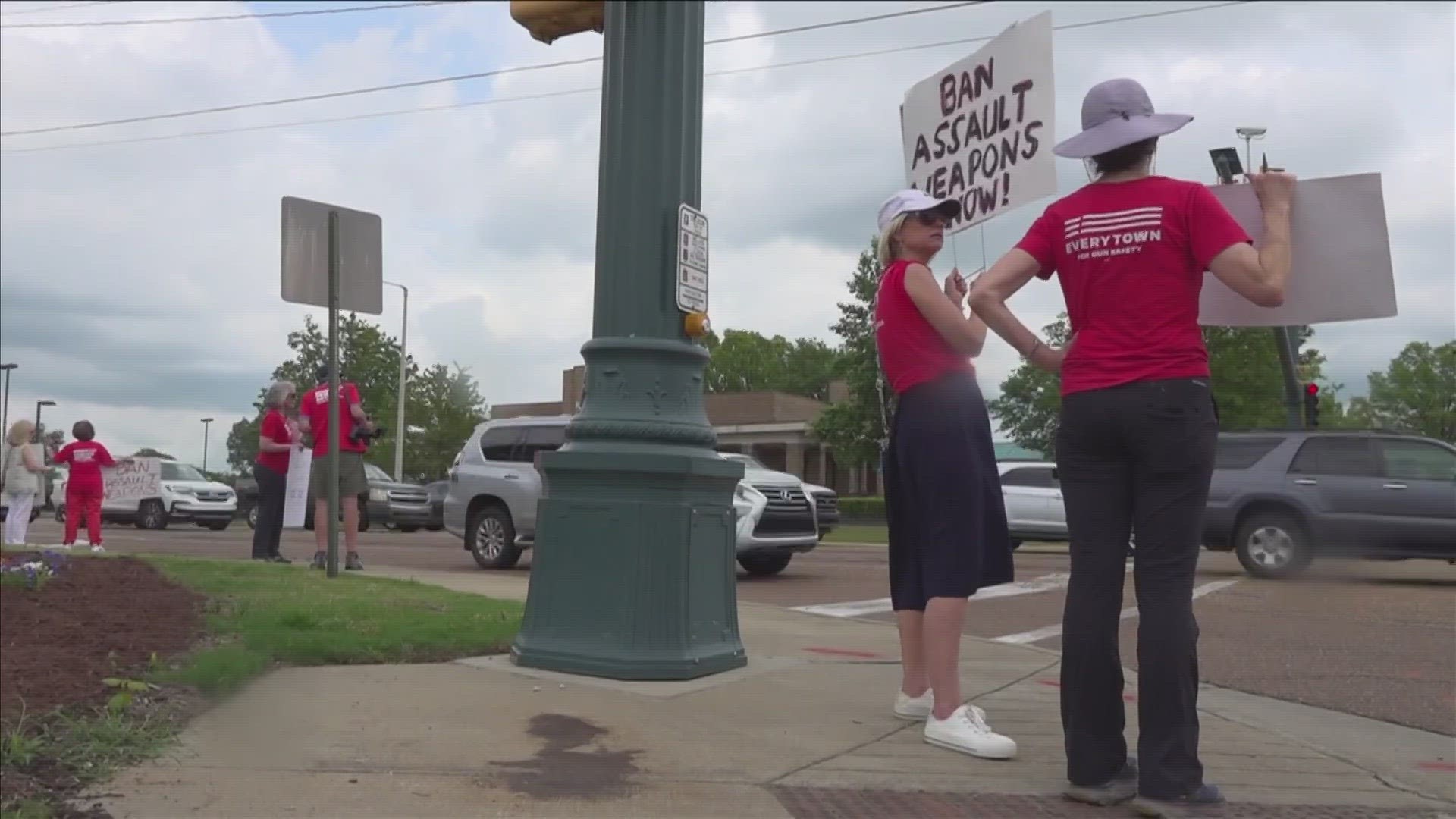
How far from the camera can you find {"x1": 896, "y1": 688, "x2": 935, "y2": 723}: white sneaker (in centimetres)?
477

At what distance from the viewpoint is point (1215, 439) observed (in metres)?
3.71

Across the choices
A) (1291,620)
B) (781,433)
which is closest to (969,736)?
(1291,620)

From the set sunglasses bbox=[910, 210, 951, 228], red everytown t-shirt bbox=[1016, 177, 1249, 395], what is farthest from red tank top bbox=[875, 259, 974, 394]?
A: red everytown t-shirt bbox=[1016, 177, 1249, 395]

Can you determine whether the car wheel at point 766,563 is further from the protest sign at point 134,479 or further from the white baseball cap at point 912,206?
the protest sign at point 134,479

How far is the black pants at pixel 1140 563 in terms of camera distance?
3639 mm

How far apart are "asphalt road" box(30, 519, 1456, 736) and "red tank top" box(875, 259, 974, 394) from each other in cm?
136

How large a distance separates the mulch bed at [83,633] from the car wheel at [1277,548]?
12.9 ft

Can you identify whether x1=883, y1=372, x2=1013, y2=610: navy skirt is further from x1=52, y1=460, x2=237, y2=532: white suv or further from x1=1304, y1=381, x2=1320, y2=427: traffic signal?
x1=52, y1=460, x2=237, y2=532: white suv

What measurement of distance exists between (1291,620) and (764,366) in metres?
85.3

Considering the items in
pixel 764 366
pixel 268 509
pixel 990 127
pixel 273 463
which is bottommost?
pixel 268 509

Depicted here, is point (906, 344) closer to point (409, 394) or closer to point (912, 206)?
point (912, 206)

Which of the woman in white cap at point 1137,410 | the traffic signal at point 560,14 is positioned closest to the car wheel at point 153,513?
the traffic signal at point 560,14

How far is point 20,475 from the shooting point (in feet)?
45.3

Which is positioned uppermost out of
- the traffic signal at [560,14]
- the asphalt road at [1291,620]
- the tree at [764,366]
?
the tree at [764,366]
